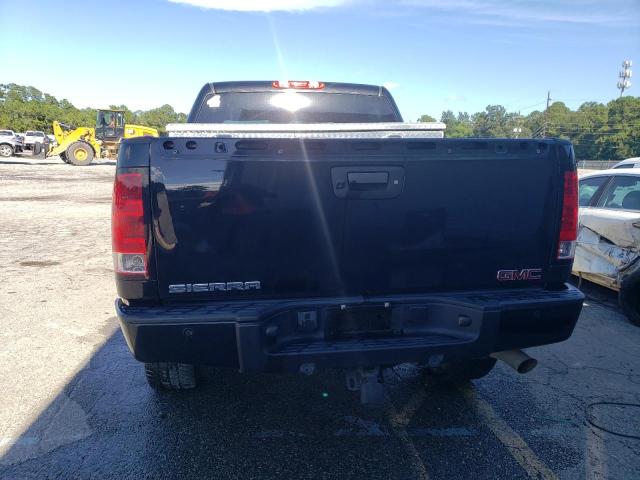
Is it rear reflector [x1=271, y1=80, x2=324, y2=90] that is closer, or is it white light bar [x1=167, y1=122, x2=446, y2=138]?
white light bar [x1=167, y1=122, x2=446, y2=138]

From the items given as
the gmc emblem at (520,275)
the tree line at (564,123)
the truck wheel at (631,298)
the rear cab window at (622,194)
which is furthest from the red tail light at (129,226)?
the tree line at (564,123)

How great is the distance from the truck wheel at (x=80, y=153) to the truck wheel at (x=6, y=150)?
26.4 ft

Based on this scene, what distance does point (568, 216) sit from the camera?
2623mm

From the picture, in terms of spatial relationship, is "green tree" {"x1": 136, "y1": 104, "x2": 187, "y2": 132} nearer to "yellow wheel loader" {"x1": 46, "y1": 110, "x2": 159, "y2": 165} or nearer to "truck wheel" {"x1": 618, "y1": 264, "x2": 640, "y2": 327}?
"yellow wheel loader" {"x1": 46, "y1": 110, "x2": 159, "y2": 165}

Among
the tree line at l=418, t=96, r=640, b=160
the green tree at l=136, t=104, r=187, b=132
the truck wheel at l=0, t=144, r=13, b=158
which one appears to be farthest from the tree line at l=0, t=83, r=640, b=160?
the truck wheel at l=0, t=144, r=13, b=158

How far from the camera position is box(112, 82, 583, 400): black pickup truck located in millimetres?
2248

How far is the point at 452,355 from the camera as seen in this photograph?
2.47 meters

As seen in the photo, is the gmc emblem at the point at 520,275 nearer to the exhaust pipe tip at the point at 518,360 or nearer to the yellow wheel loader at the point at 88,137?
the exhaust pipe tip at the point at 518,360

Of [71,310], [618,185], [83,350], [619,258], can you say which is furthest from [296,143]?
[618,185]

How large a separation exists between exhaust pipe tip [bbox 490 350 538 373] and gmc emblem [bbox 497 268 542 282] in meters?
0.42

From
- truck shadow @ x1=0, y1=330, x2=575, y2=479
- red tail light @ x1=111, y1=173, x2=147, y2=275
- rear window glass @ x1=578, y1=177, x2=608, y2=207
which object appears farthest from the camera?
rear window glass @ x1=578, y1=177, x2=608, y2=207

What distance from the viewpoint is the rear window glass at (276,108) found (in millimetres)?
4445

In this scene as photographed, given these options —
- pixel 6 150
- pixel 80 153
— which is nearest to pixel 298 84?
pixel 80 153

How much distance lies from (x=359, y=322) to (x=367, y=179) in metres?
→ 0.77
